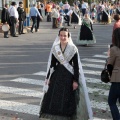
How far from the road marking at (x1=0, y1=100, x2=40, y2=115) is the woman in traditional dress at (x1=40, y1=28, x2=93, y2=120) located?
3.00ft

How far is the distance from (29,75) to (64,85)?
439 centimetres

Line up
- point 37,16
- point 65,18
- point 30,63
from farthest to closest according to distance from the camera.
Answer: point 65,18
point 37,16
point 30,63

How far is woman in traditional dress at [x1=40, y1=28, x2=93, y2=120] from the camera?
5926mm

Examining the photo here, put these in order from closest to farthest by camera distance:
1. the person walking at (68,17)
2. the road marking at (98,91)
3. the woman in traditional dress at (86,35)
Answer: the road marking at (98,91) < the woman in traditional dress at (86,35) < the person walking at (68,17)

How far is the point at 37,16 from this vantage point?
2202cm

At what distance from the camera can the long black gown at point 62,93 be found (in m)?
5.93

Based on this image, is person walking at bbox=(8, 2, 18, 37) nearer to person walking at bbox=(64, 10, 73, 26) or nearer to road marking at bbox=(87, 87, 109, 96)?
person walking at bbox=(64, 10, 73, 26)

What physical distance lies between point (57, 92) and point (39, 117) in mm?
599

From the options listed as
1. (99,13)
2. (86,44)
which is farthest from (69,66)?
(99,13)

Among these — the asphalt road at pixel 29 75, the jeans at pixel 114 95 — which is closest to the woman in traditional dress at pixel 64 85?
the jeans at pixel 114 95

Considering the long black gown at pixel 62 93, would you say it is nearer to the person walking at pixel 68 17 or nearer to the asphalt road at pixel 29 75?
the asphalt road at pixel 29 75

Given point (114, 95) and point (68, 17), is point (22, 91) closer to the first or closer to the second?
point (114, 95)

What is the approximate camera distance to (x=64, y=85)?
19.6ft

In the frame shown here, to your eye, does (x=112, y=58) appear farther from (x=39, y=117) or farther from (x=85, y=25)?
(x=85, y=25)
